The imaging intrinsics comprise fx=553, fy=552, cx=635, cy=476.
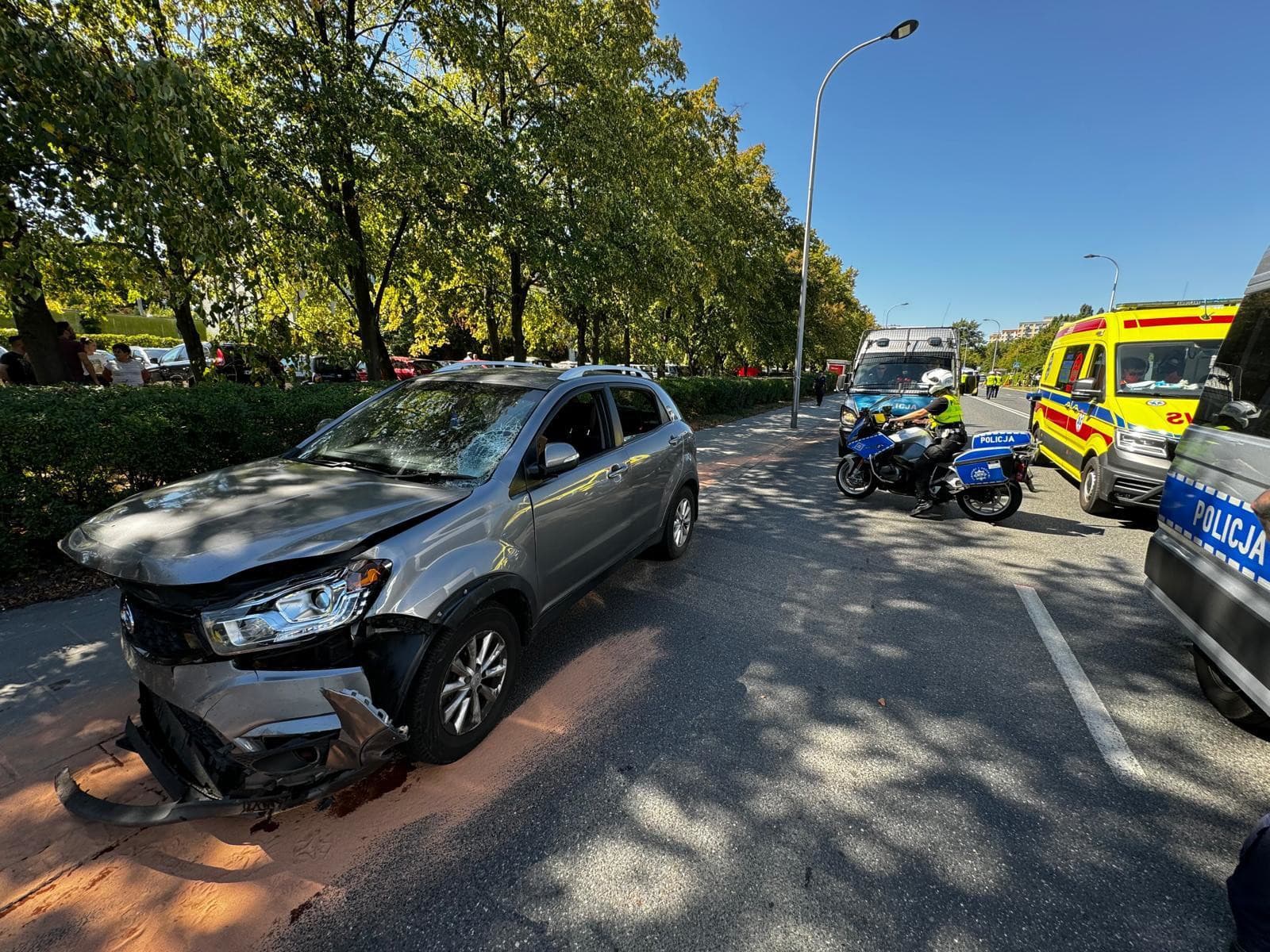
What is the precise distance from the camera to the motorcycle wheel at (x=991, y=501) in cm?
647

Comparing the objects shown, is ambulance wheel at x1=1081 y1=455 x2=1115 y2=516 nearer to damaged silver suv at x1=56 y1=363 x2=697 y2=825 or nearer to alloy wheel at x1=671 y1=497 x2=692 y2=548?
alloy wheel at x1=671 y1=497 x2=692 y2=548

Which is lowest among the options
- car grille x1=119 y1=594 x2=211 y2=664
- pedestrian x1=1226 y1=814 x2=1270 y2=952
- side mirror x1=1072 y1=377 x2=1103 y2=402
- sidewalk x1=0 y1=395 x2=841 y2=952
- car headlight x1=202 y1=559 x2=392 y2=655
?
sidewalk x1=0 y1=395 x2=841 y2=952

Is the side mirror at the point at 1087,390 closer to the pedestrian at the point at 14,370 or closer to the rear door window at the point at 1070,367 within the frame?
the rear door window at the point at 1070,367

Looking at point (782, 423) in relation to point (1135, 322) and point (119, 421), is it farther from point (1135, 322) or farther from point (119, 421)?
point (119, 421)

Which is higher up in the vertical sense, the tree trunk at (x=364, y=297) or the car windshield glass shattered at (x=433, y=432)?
the tree trunk at (x=364, y=297)

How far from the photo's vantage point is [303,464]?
122 inches

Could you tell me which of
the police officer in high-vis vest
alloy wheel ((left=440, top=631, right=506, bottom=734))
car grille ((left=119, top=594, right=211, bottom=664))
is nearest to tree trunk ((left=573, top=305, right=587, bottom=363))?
the police officer in high-vis vest

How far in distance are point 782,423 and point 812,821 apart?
17.5 m

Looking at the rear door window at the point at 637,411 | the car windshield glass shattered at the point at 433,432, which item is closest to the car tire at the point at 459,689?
the car windshield glass shattered at the point at 433,432

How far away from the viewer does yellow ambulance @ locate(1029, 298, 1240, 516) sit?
621 centimetres

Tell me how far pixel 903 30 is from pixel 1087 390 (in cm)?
1206

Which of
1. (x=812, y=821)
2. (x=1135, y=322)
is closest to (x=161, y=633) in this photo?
(x=812, y=821)

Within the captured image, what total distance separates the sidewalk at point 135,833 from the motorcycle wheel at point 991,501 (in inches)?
221

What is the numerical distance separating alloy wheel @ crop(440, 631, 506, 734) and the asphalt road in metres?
0.23
